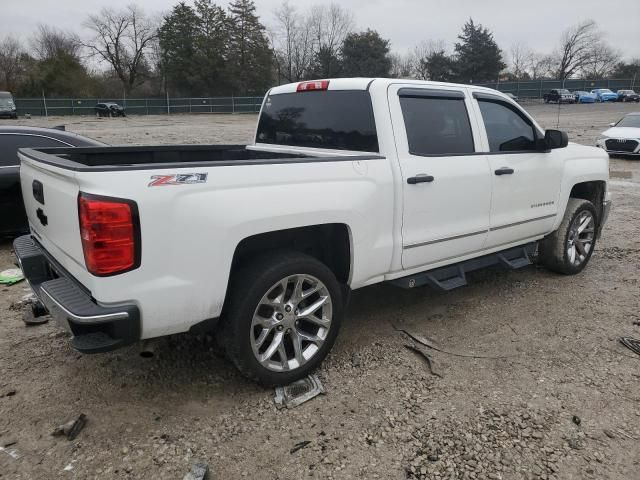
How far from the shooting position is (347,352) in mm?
3693

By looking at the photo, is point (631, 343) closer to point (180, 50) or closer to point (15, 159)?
point (15, 159)

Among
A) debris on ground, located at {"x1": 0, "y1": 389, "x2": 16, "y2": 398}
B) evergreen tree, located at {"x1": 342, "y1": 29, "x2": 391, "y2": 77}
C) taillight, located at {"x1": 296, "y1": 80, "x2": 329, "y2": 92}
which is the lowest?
debris on ground, located at {"x1": 0, "y1": 389, "x2": 16, "y2": 398}

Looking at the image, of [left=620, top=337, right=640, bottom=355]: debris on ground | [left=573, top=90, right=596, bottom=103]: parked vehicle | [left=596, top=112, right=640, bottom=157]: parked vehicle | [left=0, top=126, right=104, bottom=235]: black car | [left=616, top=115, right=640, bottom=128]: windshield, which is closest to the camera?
[left=620, top=337, right=640, bottom=355]: debris on ground

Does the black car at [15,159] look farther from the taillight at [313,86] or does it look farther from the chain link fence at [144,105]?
the chain link fence at [144,105]

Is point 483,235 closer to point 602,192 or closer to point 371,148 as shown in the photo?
point 371,148

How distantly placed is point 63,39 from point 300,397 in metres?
76.0

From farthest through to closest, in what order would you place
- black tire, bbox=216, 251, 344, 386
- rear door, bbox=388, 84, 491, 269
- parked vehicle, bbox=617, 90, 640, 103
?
parked vehicle, bbox=617, 90, 640, 103 → rear door, bbox=388, 84, 491, 269 → black tire, bbox=216, 251, 344, 386

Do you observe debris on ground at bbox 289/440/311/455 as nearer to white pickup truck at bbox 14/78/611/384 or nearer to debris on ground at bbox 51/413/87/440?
white pickup truck at bbox 14/78/611/384

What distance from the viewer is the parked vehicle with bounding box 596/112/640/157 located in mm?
14898

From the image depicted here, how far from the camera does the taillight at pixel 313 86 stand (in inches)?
153

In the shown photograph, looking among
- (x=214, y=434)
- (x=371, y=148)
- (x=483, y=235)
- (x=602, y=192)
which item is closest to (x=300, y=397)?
(x=214, y=434)

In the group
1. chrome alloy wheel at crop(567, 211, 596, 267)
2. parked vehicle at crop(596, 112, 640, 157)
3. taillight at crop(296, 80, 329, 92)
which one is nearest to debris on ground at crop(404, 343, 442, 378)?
taillight at crop(296, 80, 329, 92)

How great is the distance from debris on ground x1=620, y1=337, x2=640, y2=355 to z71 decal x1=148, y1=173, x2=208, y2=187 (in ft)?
11.0

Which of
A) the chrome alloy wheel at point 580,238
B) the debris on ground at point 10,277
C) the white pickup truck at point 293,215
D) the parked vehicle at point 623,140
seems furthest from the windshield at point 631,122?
the debris on ground at point 10,277
